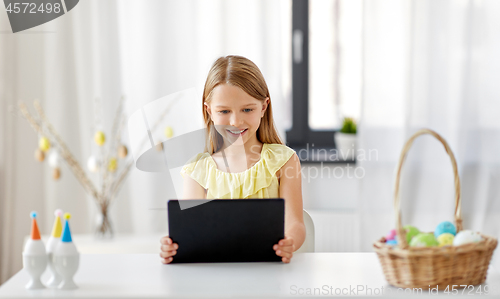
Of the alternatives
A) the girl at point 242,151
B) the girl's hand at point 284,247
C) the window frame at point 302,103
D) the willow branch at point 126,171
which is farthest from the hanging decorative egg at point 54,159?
the girl's hand at point 284,247

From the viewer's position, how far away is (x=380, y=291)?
2.98 ft

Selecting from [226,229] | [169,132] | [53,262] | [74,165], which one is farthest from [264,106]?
[74,165]

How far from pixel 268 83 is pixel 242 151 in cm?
107

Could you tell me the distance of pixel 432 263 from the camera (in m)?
0.88

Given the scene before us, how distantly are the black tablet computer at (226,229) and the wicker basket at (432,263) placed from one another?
0.25 meters

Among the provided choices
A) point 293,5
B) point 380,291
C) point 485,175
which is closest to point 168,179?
point 293,5

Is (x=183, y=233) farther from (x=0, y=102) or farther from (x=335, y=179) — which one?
(x=0, y=102)

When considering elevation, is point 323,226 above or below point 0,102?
below

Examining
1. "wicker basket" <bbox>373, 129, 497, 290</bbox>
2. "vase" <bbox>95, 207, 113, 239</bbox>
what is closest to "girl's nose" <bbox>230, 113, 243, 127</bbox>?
"wicker basket" <bbox>373, 129, 497, 290</bbox>

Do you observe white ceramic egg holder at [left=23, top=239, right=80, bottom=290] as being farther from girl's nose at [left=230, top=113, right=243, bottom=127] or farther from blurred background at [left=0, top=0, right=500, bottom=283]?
blurred background at [left=0, top=0, right=500, bottom=283]

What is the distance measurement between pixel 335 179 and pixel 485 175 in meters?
0.72

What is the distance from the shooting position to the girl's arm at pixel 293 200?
1.33m

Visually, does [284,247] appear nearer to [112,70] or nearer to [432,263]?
[432,263]

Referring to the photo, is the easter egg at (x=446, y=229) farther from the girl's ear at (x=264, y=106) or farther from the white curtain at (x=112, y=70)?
the white curtain at (x=112, y=70)
